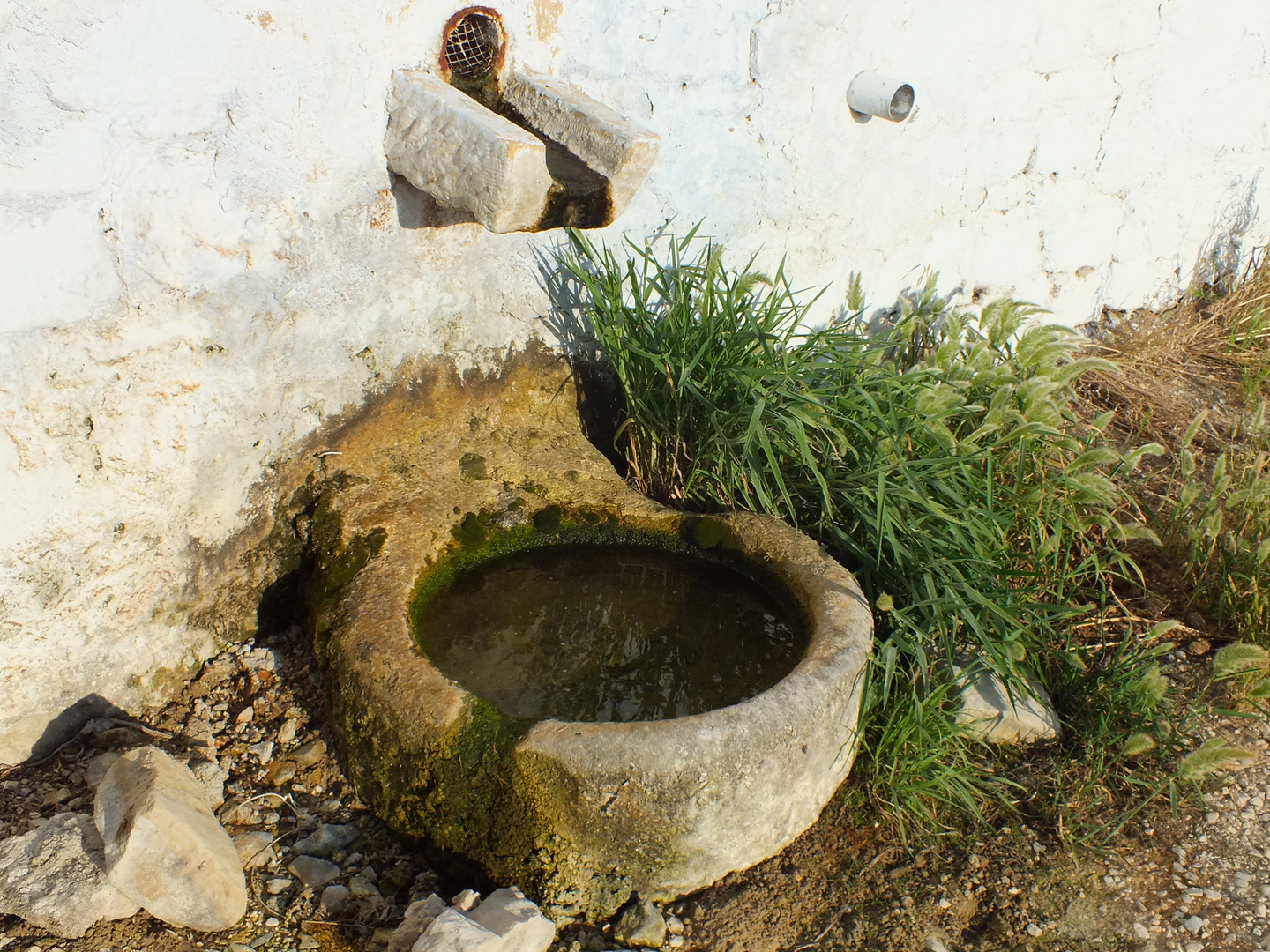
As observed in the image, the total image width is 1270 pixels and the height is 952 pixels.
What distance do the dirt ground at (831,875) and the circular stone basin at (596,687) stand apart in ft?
0.28

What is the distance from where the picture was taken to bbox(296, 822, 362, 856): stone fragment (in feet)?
7.29

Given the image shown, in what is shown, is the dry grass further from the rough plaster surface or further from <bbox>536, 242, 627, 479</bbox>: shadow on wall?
<bbox>536, 242, 627, 479</bbox>: shadow on wall

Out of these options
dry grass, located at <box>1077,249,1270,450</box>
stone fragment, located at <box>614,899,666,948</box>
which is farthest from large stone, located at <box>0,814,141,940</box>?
dry grass, located at <box>1077,249,1270,450</box>

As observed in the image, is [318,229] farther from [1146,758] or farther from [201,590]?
[1146,758]

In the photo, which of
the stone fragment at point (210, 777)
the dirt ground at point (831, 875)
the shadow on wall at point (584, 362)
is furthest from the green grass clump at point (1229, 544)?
the stone fragment at point (210, 777)

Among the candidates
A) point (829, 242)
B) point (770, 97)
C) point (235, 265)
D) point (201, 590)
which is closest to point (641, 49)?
point (770, 97)

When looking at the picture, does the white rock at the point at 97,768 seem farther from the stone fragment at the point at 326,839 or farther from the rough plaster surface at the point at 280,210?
the stone fragment at the point at 326,839

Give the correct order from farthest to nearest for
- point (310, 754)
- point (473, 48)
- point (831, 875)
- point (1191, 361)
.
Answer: point (1191, 361) → point (473, 48) → point (310, 754) → point (831, 875)

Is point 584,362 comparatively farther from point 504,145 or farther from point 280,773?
point 280,773

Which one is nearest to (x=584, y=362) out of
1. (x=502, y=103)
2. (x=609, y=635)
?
(x=502, y=103)

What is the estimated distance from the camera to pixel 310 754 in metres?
2.42

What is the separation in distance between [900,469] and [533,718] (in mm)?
1220

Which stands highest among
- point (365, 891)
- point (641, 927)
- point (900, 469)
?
point (900, 469)

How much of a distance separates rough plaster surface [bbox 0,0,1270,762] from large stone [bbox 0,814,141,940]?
44 cm
